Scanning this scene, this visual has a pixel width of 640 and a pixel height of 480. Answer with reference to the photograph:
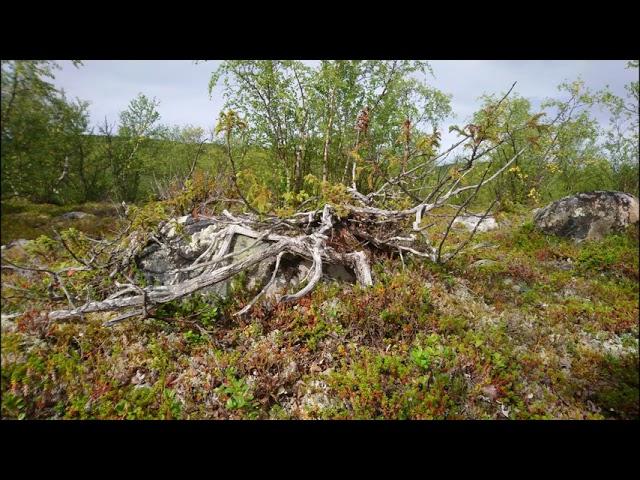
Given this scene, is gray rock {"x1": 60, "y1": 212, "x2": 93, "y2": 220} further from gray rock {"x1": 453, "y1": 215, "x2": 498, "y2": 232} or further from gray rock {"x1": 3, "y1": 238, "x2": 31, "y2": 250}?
gray rock {"x1": 453, "y1": 215, "x2": 498, "y2": 232}

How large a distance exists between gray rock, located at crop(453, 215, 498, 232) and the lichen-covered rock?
1852mm

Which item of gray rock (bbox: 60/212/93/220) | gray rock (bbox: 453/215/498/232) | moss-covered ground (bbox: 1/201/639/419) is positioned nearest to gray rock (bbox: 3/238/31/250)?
moss-covered ground (bbox: 1/201/639/419)

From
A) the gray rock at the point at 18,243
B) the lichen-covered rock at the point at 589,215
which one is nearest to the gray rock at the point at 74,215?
the gray rock at the point at 18,243

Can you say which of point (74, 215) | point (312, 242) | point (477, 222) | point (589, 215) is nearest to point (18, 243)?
point (74, 215)

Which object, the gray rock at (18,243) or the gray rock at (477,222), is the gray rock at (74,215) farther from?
the gray rock at (477,222)

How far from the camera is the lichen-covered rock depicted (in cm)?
251

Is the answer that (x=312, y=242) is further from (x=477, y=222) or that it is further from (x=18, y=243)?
(x=477, y=222)

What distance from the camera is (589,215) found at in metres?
3.39

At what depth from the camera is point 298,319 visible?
450 cm

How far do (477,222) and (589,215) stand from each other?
385cm
